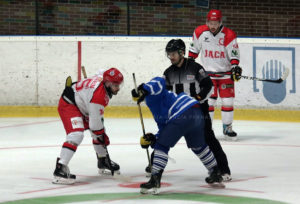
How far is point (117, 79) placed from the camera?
586cm

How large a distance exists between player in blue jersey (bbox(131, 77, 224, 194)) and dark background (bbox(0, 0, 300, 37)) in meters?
7.13

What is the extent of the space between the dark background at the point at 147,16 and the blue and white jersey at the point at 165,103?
714 centimetres

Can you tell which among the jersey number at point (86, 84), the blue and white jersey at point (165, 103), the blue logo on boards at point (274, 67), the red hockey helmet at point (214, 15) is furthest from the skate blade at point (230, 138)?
the blue and white jersey at point (165, 103)

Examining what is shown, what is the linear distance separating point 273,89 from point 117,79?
5.33 meters

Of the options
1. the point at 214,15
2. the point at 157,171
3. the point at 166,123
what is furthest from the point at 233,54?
the point at 157,171

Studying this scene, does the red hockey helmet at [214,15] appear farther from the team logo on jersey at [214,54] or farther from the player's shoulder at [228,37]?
the team logo on jersey at [214,54]

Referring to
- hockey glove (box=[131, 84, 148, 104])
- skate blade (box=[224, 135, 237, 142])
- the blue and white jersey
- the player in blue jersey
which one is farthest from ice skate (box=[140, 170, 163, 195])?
skate blade (box=[224, 135, 237, 142])

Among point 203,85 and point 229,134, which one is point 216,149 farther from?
point 229,134

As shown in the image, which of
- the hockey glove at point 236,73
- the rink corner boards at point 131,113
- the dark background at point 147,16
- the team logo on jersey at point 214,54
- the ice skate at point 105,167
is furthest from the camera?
the dark background at point 147,16

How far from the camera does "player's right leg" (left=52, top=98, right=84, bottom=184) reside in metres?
5.90

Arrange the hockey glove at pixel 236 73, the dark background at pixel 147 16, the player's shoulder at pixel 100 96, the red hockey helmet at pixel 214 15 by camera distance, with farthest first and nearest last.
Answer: the dark background at pixel 147 16 < the red hockey helmet at pixel 214 15 < the hockey glove at pixel 236 73 < the player's shoulder at pixel 100 96

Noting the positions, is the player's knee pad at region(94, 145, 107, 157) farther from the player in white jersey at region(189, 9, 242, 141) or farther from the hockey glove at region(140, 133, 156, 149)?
the player in white jersey at region(189, 9, 242, 141)

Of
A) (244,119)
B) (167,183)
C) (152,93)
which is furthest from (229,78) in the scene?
(152,93)

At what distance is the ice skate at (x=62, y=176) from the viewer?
19.3 feet
